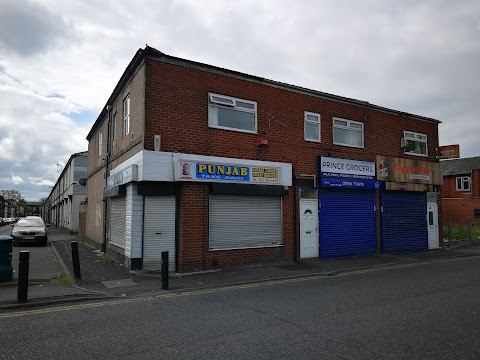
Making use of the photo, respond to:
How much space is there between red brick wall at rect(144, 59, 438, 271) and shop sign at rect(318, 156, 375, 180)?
0.32 meters

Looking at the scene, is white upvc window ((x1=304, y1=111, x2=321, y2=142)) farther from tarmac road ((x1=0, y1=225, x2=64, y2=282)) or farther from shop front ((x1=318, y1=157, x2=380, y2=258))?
tarmac road ((x1=0, y1=225, x2=64, y2=282))

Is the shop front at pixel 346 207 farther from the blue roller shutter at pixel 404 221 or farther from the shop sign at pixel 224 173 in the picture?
the shop sign at pixel 224 173

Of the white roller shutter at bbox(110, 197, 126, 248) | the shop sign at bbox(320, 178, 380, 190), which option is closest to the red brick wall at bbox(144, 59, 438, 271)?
the shop sign at bbox(320, 178, 380, 190)

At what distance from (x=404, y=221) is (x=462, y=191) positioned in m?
30.8

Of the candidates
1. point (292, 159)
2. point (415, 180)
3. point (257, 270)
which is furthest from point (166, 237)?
point (415, 180)

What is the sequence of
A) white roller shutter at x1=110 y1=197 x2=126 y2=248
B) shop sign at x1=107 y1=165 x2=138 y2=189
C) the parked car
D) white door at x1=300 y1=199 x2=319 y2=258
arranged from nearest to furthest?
shop sign at x1=107 y1=165 x2=138 y2=189 → white roller shutter at x1=110 y1=197 x2=126 y2=248 → white door at x1=300 y1=199 x2=319 y2=258 → the parked car

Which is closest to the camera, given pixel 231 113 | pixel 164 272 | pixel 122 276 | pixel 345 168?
pixel 164 272

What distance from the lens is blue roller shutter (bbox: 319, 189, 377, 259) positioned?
1413 cm

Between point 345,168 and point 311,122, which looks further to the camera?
point 345,168

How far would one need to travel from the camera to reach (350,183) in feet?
48.3

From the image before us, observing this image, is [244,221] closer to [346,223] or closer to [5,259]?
[346,223]

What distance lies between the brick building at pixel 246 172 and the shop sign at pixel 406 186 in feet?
0.21

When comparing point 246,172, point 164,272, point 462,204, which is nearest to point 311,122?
point 246,172

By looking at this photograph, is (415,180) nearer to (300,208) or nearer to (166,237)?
(300,208)
